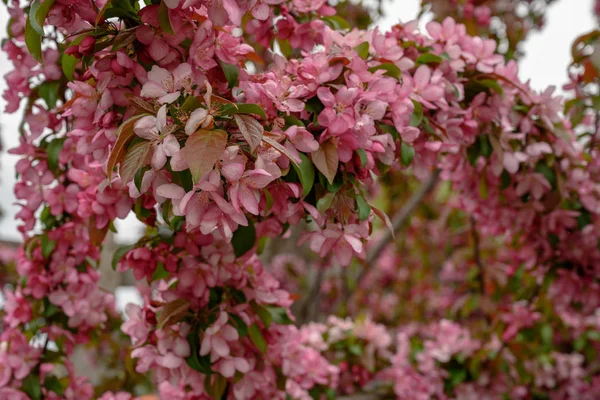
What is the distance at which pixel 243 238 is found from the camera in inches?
36.3

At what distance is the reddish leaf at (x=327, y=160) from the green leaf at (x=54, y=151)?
55 centimetres

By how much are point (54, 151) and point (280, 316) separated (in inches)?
21.1

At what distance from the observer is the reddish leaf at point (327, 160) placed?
2.52ft

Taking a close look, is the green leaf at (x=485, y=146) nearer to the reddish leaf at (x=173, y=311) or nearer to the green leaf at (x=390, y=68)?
the green leaf at (x=390, y=68)

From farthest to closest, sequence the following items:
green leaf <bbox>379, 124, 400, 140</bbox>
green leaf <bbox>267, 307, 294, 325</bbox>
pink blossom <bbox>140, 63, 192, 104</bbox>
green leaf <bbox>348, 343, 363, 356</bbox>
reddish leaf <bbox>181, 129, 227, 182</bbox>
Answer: green leaf <bbox>348, 343, 363, 356</bbox>
green leaf <bbox>267, 307, 294, 325</bbox>
green leaf <bbox>379, 124, 400, 140</bbox>
pink blossom <bbox>140, 63, 192, 104</bbox>
reddish leaf <bbox>181, 129, 227, 182</bbox>

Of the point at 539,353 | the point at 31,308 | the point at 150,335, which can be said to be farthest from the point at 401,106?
the point at 539,353

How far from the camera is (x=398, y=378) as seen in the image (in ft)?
6.36

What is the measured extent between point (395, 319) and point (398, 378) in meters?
1.85

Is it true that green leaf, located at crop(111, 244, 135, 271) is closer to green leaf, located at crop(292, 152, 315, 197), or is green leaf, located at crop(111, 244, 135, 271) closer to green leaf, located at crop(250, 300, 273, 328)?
green leaf, located at crop(250, 300, 273, 328)

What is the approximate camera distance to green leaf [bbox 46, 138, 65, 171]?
1.07m

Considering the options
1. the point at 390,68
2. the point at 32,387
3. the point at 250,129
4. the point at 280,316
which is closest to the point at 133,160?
the point at 250,129

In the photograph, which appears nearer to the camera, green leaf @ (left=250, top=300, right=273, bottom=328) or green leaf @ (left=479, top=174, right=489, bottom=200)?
green leaf @ (left=250, top=300, right=273, bottom=328)

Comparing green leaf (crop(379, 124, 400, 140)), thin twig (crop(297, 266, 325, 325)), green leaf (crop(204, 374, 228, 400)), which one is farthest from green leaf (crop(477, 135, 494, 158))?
thin twig (crop(297, 266, 325, 325))

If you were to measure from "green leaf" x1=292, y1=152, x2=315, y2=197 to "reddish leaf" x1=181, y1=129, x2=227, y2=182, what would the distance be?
0.14 metres
